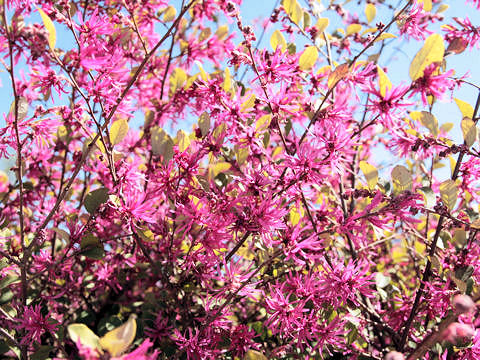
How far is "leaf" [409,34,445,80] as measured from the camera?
32.2 inches

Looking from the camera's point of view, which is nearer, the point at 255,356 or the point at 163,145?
the point at 255,356

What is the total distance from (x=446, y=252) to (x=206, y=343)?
857mm

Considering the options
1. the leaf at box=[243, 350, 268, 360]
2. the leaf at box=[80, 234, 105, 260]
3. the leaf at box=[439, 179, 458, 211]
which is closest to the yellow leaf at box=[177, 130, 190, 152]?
the leaf at box=[80, 234, 105, 260]

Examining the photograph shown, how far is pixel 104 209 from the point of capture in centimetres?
106

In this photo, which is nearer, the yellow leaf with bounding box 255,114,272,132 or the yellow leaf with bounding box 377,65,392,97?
the yellow leaf with bounding box 377,65,392,97

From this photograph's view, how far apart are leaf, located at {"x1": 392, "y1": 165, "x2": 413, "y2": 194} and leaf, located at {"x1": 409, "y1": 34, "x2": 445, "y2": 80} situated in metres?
0.28

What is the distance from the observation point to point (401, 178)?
3.42ft

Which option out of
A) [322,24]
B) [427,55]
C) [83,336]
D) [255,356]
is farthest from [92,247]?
[322,24]

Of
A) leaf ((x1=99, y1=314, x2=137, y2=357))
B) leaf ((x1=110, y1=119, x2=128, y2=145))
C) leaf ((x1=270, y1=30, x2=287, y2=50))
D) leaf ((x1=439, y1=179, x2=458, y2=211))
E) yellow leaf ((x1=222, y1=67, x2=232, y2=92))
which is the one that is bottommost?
leaf ((x1=99, y1=314, x2=137, y2=357))

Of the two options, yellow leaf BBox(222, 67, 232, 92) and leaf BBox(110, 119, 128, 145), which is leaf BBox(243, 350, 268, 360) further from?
yellow leaf BBox(222, 67, 232, 92)

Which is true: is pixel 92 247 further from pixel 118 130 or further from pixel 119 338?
pixel 119 338

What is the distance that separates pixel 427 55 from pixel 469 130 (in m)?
0.32

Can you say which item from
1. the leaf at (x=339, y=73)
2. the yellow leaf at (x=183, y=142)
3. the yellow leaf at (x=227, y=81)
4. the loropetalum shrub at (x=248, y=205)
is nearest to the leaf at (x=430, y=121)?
the loropetalum shrub at (x=248, y=205)

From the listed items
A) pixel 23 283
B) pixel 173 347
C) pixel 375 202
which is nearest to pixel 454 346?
pixel 375 202
